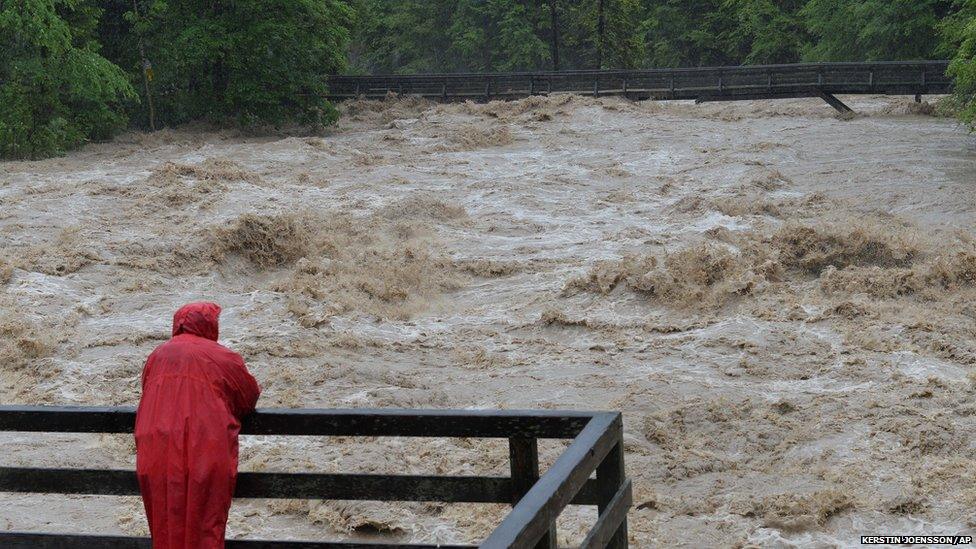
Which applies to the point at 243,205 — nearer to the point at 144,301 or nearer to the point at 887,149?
the point at 144,301

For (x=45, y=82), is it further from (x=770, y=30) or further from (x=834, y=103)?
(x=770, y=30)

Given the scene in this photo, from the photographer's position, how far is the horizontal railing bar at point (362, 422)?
350 cm

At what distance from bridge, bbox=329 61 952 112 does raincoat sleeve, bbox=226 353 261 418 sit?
2858 cm

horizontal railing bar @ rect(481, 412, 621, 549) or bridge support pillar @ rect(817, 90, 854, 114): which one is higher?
horizontal railing bar @ rect(481, 412, 621, 549)

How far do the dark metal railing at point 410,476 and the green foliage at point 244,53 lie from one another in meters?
28.6

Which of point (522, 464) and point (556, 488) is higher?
point (556, 488)

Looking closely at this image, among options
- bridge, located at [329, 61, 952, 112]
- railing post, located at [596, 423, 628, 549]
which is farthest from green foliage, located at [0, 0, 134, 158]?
railing post, located at [596, 423, 628, 549]

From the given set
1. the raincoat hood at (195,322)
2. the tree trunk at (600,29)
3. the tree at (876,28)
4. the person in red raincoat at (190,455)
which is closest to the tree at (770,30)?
the tree at (876,28)

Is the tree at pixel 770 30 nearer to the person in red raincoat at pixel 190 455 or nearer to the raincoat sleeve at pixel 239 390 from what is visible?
the raincoat sleeve at pixel 239 390

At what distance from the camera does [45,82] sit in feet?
92.2

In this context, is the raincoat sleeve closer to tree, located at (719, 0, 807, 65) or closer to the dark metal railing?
the dark metal railing

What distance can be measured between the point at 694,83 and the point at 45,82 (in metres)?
19.1

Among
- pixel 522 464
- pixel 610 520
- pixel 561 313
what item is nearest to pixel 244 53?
pixel 561 313

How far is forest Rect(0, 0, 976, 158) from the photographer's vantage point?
90.3ft
